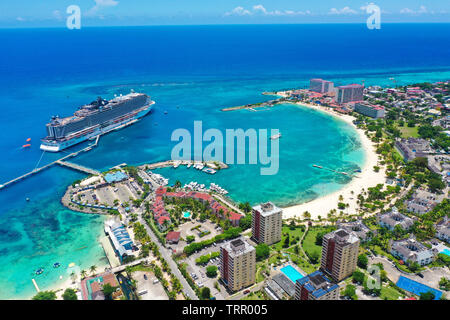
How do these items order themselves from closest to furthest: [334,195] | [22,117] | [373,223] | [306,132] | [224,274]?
[224,274] < [373,223] < [334,195] < [306,132] < [22,117]

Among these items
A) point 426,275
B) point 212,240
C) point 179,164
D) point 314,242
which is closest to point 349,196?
point 314,242

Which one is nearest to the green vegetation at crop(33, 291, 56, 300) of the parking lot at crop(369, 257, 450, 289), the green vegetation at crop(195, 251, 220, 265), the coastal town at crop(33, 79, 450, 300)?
the coastal town at crop(33, 79, 450, 300)

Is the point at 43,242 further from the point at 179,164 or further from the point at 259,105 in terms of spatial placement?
the point at 259,105

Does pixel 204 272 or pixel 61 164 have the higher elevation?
pixel 61 164

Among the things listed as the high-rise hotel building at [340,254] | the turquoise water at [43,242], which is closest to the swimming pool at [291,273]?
the high-rise hotel building at [340,254]

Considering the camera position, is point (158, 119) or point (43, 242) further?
point (158, 119)
